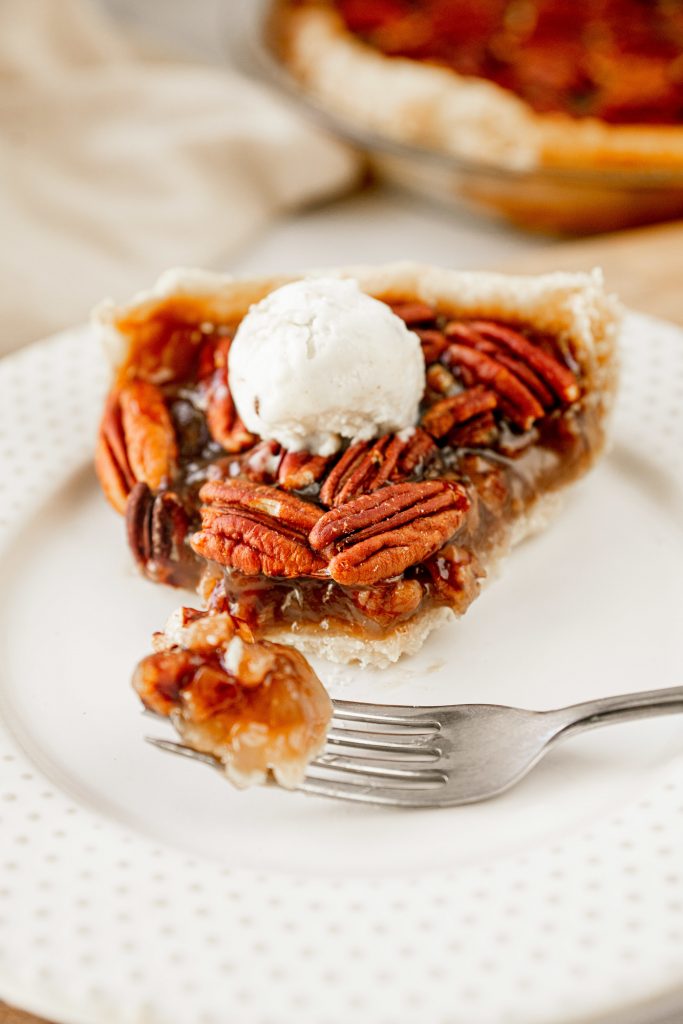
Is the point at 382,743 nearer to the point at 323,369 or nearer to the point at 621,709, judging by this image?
the point at 621,709

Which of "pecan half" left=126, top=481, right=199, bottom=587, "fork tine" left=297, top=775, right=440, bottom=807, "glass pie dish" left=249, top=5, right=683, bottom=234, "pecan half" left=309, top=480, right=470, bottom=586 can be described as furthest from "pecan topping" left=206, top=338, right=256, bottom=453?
"glass pie dish" left=249, top=5, right=683, bottom=234

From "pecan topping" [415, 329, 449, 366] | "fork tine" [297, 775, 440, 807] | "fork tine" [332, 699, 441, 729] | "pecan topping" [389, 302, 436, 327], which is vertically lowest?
"fork tine" [297, 775, 440, 807]

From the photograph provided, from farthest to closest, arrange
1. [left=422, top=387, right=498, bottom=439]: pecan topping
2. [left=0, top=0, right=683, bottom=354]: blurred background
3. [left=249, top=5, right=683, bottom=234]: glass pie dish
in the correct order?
[left=0, top=0, right=683, bottom=354]: blurred background → [left=249, top=5, right=683, bottom=234]: glass pie dish → [left=422, top=387, right=498, bottom=439]: pecan topping

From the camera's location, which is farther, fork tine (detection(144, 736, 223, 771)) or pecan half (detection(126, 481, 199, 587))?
pecan half (detection(126, 481, 199, 587))

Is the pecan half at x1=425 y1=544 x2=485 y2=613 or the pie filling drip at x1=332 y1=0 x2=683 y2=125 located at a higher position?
the pie filling drip at x1=332 y1=0 x2=683 y2=125

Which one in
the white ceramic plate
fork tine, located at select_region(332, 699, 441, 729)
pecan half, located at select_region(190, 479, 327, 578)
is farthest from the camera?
pecan half, located at select_region(190, 479, 327, 578)

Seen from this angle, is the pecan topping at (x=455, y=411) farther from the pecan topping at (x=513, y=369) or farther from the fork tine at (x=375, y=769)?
the fork tine at (x=375, y=769)

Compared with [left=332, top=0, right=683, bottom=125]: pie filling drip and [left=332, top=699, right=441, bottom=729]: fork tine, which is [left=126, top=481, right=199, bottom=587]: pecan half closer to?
[left=332, top=699, right=441, bottom=729]: fork tine
